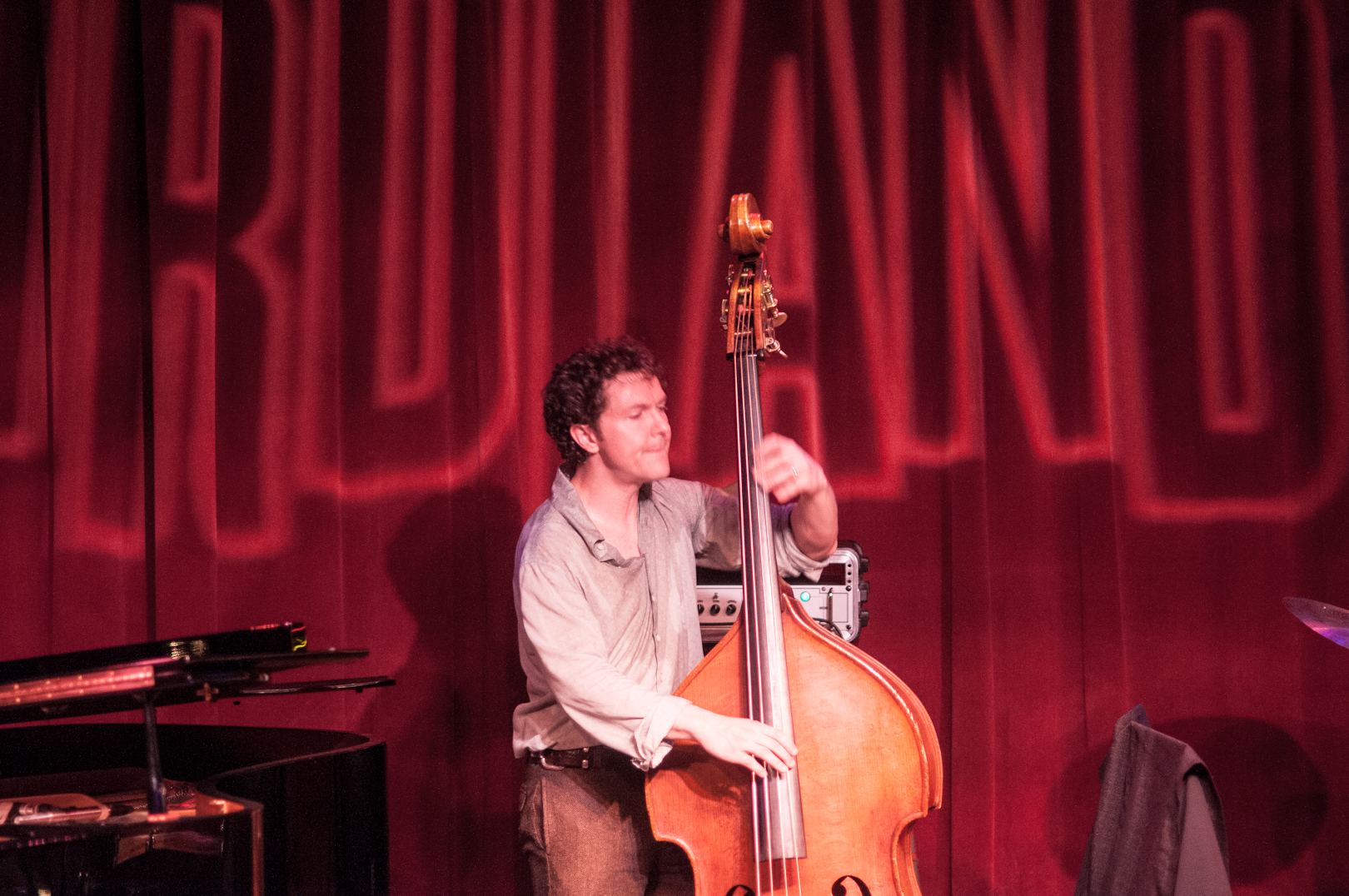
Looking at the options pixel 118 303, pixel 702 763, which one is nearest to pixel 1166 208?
pixel 702 763

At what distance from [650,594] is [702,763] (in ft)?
1.36

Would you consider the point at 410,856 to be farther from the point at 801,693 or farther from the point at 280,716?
the point at 801,693

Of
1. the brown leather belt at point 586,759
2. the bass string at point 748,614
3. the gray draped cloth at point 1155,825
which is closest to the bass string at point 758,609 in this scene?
the bass string at point 748,614

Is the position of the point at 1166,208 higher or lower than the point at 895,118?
lower

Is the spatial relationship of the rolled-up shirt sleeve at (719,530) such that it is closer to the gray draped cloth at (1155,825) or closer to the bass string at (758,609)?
the bass string at (758,609)

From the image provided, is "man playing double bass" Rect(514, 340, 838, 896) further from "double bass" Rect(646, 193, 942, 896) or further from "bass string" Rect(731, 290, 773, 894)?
"double bass" Rect(646, 193, 942, 896)

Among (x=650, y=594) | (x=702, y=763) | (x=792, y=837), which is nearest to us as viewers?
(x=792, y=837)

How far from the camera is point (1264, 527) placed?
286 centimetres

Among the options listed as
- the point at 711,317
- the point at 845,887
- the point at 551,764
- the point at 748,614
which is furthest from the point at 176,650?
the point at 711,317

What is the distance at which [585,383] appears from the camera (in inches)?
82.2

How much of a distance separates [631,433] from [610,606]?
0.34 metres

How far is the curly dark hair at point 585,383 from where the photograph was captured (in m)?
2.08

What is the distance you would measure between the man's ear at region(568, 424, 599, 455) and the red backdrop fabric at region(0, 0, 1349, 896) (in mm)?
747

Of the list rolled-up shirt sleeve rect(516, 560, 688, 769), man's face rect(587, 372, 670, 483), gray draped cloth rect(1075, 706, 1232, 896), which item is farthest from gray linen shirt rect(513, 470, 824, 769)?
gray draped cloth rect(1075, 706, 1232, 896)
